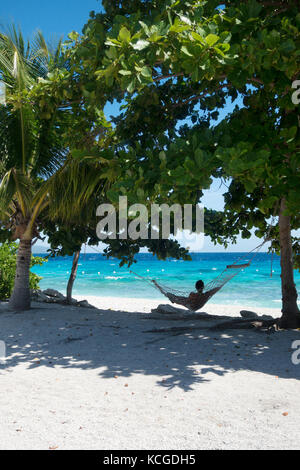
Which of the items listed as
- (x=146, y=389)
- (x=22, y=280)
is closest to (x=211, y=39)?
(x=146, y=389)

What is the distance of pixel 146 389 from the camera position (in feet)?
11.5

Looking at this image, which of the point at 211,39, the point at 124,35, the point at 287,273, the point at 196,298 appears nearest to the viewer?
the point at 211,39

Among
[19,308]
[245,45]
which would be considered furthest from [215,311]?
[245,45]

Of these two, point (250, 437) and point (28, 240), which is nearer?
point (250, 437)

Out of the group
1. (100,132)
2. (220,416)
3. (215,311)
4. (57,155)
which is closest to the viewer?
(220,416)

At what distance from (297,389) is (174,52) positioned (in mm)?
3422

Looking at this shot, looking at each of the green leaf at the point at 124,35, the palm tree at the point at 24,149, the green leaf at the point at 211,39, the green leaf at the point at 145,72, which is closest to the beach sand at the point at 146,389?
the palm tree at the point at 24,149

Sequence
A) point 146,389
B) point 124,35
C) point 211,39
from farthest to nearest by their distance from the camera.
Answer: point 146,389, point 124,35, point 211,39

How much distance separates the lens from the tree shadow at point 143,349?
4059 mm

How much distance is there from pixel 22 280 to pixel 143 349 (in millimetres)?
3531

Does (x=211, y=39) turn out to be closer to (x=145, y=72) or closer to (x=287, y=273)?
(x=145, y=72)

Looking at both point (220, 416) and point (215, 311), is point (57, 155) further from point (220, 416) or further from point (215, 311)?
point (215, 311)

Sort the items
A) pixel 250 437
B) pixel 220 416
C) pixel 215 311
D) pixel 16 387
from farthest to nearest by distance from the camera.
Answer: pixel 215 311 < pixel 16 387 < pixel 220 416 < pixel 250 437

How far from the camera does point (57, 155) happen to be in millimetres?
7277
